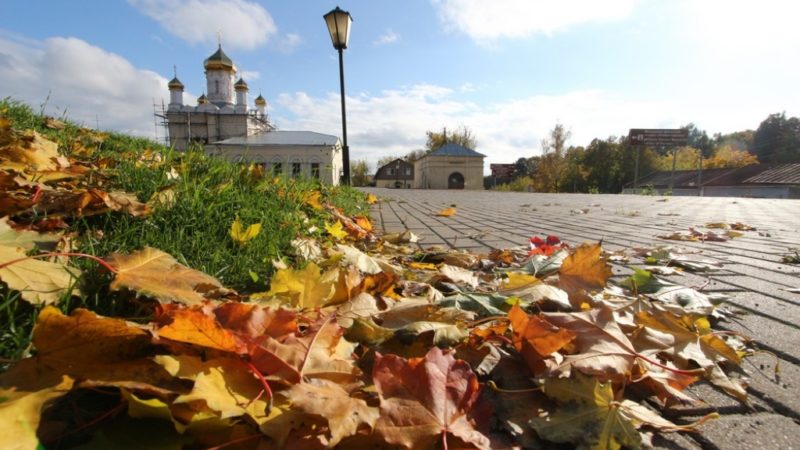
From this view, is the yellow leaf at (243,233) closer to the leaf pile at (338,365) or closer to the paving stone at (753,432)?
the leaf pile at (338,365)

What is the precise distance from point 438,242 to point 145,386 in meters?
2.76

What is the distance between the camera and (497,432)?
34.5 inches

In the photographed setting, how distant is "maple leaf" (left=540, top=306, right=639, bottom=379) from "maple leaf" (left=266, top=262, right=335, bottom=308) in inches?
27.8

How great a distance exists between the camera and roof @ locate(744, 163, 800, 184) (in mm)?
36581

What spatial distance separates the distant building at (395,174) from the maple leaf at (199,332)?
74.3 metres

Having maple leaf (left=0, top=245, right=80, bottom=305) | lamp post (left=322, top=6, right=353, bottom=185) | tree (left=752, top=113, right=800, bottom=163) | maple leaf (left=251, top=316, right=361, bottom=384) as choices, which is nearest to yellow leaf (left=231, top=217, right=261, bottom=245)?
maple leaf (left=0, top=245, right=80, bottom=305)

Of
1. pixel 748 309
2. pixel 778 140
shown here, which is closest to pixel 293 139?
pixel 748 309

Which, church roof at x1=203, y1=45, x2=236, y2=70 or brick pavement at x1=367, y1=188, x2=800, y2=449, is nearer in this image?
brick pavement at x1=367, y1=188, x2=800, y2=449

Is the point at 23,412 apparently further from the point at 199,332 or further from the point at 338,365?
the point at 338,365

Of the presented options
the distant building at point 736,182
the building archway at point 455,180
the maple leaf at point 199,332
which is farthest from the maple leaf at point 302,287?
the building archway at point 455,180

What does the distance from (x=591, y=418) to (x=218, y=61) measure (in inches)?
2175

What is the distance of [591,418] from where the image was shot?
2.83 feet

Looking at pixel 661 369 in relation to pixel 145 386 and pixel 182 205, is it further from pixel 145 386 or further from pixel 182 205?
pixel 182 205

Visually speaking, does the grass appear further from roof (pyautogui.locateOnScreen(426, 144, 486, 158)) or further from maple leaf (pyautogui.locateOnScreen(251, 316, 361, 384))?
roof (pyautogui.locateOnScreen(426, 144, 486, 158))
